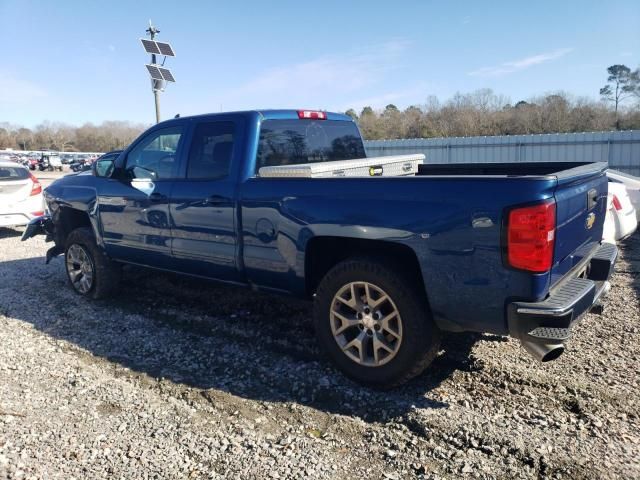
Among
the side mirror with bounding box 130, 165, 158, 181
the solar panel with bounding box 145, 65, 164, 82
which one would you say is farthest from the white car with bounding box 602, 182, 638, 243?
the solar panel with bounding box 145, 65, 164, 82

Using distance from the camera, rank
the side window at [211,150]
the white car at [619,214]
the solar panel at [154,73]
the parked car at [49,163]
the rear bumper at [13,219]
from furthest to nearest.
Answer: the parked car at [49,163], the solar panel at [154,73], the rear bumper at [13,219], the white car at [619,214], the side window at [211,150]

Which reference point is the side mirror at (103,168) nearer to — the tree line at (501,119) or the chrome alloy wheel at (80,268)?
the chrome alloy wheel at (80,268)

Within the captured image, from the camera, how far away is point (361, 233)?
3418 mm

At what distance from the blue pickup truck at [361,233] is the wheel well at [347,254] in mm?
11

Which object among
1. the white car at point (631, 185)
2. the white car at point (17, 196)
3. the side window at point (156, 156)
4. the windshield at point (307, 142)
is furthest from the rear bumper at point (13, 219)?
the white car at point (631, 185)

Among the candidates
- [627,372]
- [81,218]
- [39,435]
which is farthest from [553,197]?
[81,218]

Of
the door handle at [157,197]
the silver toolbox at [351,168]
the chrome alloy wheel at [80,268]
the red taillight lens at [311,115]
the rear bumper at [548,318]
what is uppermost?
the red taillight lens at [311,115]

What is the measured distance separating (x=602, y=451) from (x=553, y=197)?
4.62 ft

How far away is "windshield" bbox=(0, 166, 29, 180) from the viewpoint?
1034 cm

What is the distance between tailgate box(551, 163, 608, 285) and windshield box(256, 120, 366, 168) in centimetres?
228

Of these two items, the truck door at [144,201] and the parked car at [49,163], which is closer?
the truck door at [144,201]

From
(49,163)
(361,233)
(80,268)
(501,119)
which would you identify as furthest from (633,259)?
(49,163)

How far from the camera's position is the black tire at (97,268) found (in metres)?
5.79

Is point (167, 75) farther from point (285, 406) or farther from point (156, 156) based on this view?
point (285, 406)
